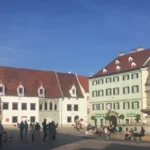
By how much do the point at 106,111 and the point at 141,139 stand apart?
4299 centimetres

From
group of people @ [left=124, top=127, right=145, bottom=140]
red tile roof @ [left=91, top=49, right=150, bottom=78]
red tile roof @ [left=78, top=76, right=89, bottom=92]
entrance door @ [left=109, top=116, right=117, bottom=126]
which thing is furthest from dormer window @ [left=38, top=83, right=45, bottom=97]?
group of people @ [left=124, top=127, right=145, bottom=140]

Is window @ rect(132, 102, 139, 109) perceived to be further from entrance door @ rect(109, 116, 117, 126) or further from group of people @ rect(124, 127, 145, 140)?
group of people @ rect(124, 127, 145, 140)

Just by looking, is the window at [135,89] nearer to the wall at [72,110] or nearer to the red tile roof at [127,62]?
the red tile roof at [127,62]

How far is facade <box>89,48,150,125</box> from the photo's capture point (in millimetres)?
64000

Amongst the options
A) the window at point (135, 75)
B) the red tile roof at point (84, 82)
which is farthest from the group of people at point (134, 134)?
the red tile roof at point (84, 82)

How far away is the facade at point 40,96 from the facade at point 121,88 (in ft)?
17.2

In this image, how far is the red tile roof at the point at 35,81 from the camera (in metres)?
73.0

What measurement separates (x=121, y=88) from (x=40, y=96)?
17971 mm

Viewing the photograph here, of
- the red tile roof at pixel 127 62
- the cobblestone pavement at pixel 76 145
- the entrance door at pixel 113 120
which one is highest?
the red tile roof at pixel 127 62

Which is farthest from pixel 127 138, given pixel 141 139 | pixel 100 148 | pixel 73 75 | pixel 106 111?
pixel 73 75

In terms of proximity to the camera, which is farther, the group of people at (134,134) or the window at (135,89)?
the window at (135,89)

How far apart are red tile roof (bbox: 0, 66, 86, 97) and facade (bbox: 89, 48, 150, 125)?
6.70m

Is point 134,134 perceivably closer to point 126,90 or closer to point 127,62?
point 126,90

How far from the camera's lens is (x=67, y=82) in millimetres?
80438
